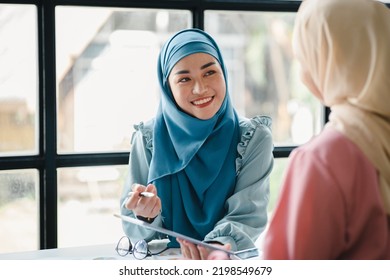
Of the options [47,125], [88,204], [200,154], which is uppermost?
[47,125]

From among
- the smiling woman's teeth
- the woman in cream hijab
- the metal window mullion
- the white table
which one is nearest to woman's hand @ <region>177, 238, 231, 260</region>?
the white table

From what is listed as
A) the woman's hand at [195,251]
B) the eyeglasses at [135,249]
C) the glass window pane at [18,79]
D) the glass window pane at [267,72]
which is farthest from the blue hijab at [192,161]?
the glass window pane at [267,72]

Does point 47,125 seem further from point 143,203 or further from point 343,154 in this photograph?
point 343,154

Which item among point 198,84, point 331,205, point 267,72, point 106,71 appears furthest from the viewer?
point 267,72

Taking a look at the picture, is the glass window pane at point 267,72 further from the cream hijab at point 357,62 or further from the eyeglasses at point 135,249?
the cream hijab at point 357,62

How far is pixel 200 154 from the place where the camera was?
2.16 m

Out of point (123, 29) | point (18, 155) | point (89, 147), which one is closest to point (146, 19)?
point (123, 29)

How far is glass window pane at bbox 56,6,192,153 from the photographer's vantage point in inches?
108

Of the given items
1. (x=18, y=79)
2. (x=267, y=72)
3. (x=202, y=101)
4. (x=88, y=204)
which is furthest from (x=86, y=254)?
(x=267, y=72)

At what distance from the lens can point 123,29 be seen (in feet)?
9.24

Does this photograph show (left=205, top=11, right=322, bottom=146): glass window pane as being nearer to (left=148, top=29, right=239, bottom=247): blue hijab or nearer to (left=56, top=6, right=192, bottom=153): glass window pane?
(left=56, top=6, right=192, bottom=153): glass window pane

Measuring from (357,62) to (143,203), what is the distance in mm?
904

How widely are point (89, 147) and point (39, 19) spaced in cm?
58

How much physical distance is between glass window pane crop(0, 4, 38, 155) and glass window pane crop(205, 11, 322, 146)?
810 millimetres
